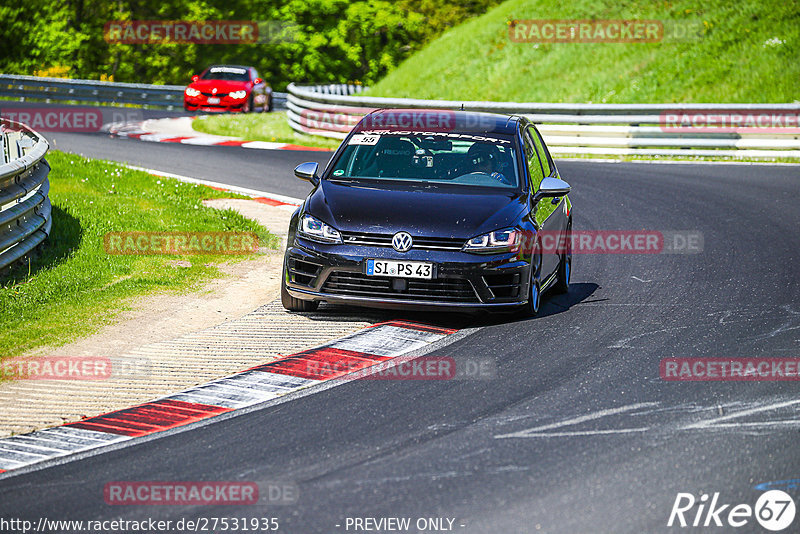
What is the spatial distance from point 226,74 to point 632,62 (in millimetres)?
11670

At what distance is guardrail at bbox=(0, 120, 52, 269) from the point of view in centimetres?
995

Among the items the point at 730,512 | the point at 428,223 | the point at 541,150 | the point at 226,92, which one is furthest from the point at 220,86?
the point at 730,512

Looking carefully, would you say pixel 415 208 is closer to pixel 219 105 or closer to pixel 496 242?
pixel 496 242

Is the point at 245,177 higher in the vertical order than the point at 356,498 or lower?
lower

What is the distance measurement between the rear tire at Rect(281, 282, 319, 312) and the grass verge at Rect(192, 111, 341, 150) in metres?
14.8

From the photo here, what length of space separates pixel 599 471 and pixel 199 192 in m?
11.1

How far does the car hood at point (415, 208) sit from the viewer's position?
28.5 feet

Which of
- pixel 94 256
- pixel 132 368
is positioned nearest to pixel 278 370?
pixel 132 368

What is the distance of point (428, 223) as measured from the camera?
8688mm

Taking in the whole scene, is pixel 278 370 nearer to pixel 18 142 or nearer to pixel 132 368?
pixel 132 368

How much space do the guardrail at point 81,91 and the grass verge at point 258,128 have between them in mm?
6018

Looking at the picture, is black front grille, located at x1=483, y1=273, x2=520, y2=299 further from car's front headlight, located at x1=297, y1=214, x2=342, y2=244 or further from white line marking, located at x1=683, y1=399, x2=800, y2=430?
white line marking, located at x1=683, y1=399, x2=800, y2=430

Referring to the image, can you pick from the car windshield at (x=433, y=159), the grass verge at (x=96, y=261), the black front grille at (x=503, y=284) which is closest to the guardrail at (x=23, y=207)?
the grass verge at (x=96, y=261)

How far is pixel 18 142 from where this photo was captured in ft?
46.2
